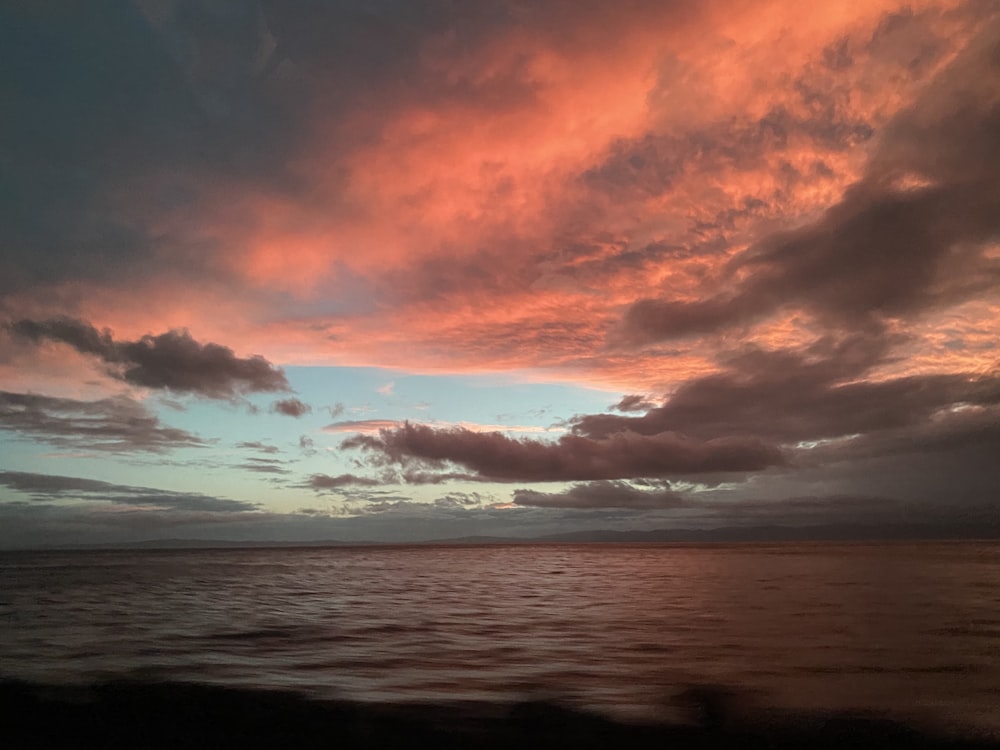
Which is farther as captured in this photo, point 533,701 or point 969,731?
point 533,701

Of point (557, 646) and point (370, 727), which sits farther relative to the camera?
point (557, 646)

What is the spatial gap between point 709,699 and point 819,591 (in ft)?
102

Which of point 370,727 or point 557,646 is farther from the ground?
point 370,727

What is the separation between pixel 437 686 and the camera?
15.5 meters

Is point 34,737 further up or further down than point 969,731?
further up

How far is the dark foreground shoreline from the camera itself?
35.9ft

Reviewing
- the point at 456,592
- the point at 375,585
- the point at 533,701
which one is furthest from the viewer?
the point at 375,585

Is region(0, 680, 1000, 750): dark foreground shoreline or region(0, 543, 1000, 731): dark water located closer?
region(0, 680, 1000, 750): dark foreground shoreline

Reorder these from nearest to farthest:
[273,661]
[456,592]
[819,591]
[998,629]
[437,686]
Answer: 1. [437,686]
2. [273,661]
3. [998,629]
4. [819,591]
5. [456,592]

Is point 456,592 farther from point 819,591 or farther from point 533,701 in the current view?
point 533,701

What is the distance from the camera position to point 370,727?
11805mm

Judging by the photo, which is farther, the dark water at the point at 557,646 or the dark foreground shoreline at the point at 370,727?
the dark water at the point at 557,646

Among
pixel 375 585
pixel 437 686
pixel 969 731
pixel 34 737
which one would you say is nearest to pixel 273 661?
pixel 437 686

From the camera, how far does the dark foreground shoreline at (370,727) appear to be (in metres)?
11.0
